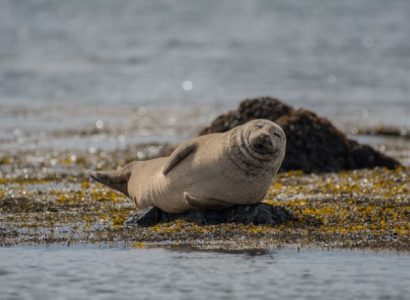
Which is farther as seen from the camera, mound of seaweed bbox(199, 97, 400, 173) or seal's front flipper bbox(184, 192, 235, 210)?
mound of seaweed bbox(199, 97, 400, 173)

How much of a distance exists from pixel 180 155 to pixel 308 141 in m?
4.76

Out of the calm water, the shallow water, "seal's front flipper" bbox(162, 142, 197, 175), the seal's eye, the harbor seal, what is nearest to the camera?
the shallow water

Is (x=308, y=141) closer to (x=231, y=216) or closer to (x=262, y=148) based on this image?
(x=231, y=216)

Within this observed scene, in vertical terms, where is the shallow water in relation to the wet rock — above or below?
below

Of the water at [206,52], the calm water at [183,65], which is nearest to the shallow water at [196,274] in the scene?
the calm water at [183,65]

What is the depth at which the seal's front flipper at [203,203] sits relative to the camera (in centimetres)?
963

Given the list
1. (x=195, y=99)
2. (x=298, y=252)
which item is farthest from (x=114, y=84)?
(x=298, y=252)

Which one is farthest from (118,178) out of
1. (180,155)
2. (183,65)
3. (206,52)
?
(206,52)

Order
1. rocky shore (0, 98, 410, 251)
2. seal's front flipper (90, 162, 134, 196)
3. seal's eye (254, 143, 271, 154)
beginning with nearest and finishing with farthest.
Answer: rocky shore (0, 98, 410, 251)
seal's eye (254, 143, 271, 154)
seal's front flipper (90, 162, 134, 196)

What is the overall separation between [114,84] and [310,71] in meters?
6.51

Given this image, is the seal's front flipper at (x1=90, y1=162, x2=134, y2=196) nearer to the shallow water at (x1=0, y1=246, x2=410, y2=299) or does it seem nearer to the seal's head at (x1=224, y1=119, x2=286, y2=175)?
the seal's head at (x1=224, y1=119, x2=286, y2=175)

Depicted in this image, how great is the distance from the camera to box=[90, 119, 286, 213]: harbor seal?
950 cm

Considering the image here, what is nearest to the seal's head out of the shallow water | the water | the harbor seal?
the harbor seal

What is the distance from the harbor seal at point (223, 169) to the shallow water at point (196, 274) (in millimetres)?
1119
